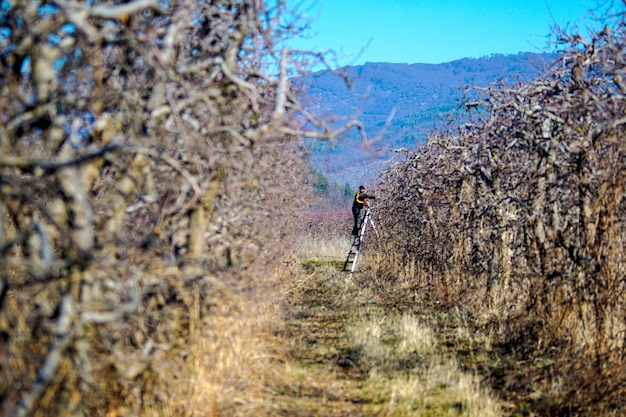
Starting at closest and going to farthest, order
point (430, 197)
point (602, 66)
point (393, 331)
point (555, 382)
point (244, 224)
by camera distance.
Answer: point (555, 382), point (602, 66), point (244, 224), point (393, 331), point (430, 197)

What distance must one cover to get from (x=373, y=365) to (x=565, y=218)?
8.68 ft

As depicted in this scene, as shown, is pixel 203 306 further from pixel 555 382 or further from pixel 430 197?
pixel 430 197

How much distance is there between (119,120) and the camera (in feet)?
14.8

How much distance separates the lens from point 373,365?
8.13 meters

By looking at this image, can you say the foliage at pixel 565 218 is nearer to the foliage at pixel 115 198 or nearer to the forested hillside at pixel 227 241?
the forested hillside at pixel 227 241

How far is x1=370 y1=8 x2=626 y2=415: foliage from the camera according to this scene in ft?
21.8

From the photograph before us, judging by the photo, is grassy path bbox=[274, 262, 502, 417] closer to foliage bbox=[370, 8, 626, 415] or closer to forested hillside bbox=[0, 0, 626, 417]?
forested hillside bbox=[0, 0, 626, 417]

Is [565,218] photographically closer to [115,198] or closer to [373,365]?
[373,365]

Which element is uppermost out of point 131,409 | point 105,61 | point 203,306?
point 105,61

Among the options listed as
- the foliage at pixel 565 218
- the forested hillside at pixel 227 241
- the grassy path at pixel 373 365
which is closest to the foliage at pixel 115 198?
the forested hillside at pixel 227 241

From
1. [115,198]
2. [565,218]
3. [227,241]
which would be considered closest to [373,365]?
[227,241]

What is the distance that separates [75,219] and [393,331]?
721 cm

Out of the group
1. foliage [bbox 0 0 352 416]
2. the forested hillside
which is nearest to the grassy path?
the forested hillside

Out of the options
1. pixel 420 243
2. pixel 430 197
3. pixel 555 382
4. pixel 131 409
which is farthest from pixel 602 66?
pixel 420 243
